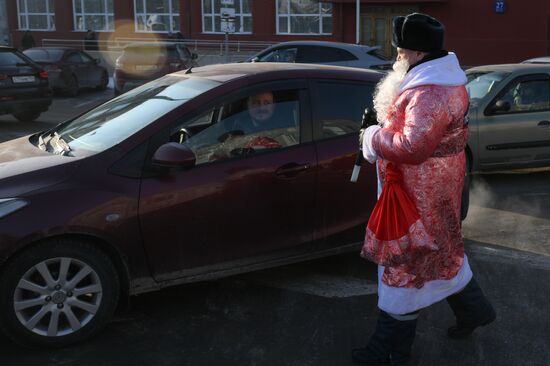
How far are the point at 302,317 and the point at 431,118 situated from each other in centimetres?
167

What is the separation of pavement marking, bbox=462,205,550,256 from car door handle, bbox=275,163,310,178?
86.9 inches

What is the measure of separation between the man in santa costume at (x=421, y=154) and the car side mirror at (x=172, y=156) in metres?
1.09

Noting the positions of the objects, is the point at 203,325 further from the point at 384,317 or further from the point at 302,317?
the point at 384,317

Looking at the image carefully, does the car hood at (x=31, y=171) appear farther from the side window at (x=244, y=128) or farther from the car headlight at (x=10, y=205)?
the side window at (x=244, y=128)

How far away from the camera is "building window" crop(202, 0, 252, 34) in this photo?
2697 centimetres

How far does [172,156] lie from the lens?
11.9 feet

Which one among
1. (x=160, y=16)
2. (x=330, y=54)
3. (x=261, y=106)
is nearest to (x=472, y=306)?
(x=261, y=106)

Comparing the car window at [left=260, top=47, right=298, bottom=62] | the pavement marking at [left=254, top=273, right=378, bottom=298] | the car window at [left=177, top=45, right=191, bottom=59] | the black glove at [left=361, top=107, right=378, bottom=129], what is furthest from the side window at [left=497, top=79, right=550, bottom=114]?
the car window at [left=177, top=45, right=191, bottom=59]

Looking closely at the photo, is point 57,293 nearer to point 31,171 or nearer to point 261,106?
point 31,171

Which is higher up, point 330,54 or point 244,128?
point 330,54

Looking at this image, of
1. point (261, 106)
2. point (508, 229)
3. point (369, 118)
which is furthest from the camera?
point (508, 229)

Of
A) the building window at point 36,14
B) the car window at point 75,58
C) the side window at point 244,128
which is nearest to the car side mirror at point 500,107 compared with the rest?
Result: the side window at point 244,128

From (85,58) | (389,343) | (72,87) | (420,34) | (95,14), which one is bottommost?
(389,343)

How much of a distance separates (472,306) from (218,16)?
25.6 m
